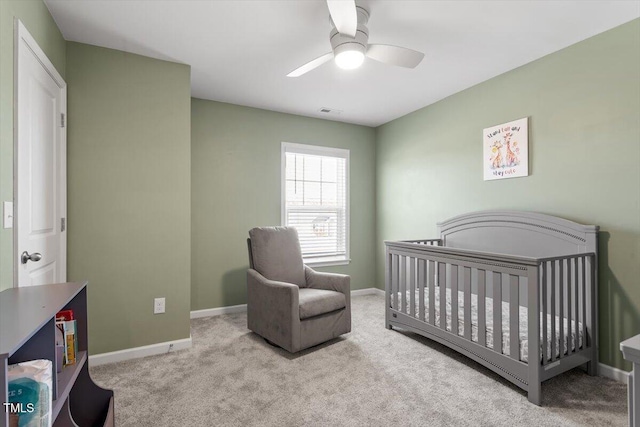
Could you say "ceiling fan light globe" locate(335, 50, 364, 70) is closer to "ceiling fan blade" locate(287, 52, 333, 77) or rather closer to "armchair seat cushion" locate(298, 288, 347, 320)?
"ceiling fan blade" locate(287, 52, 333, 77)

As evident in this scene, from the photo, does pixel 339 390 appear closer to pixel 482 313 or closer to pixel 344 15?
pixel 482 313

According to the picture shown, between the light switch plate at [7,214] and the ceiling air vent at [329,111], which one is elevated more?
the ceiling air vent at [329,111]

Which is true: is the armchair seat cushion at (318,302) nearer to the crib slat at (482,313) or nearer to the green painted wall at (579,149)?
the crib slat at (482,313)

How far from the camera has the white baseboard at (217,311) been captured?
3533 mm

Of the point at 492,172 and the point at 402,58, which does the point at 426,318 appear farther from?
the point at 402,58

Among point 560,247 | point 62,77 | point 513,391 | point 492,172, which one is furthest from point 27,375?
point 492,172

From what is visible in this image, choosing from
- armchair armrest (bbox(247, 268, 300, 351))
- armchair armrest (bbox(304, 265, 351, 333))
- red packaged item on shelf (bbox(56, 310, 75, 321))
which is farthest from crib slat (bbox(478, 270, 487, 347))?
red packaged item on shelf (bbox(56, 310, 75, 321))

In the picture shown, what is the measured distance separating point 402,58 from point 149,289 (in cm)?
252

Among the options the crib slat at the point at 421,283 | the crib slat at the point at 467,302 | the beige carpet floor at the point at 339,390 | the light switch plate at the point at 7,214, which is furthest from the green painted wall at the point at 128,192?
the crib slat at the point at 467,302

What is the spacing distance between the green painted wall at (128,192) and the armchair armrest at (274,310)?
56cm

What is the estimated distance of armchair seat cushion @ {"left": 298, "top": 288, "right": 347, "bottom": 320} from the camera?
263 centimetres

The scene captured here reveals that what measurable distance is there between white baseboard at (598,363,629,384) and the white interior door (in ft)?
11.4

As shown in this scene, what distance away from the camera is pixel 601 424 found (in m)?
1.72

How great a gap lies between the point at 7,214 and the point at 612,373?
3.60 metres
